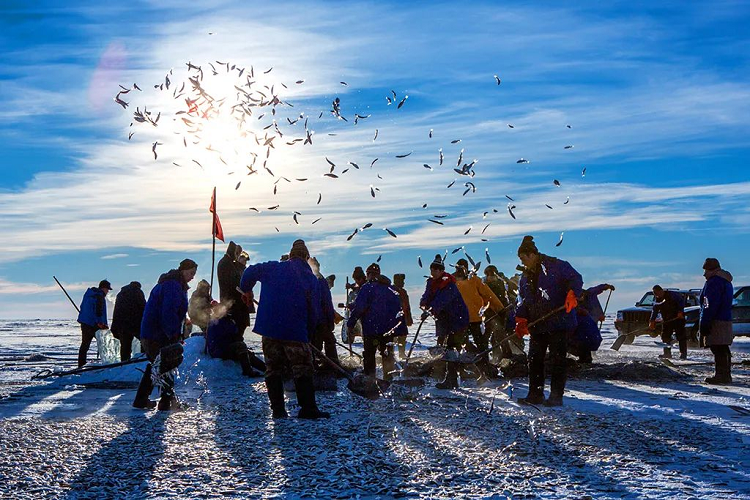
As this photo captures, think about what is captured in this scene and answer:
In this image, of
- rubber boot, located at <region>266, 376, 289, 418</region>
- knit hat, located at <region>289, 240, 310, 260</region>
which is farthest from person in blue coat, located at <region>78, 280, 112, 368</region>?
rubber boot, located at <region>266, 376, 289, 418</region>

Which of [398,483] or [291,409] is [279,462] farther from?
[291,409]

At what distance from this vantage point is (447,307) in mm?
13469

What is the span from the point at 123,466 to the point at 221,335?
8.67m

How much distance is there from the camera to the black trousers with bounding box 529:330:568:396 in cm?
1094

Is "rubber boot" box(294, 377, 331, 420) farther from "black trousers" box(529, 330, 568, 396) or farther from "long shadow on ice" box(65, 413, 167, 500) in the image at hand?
"black trousers" box(529, 330, 568, 396)

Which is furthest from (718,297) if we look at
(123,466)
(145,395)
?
(123,466)

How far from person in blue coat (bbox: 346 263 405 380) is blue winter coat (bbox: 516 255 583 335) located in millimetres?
2902

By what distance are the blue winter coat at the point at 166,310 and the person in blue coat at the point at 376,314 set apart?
10.9ft

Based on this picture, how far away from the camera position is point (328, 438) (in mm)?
8344

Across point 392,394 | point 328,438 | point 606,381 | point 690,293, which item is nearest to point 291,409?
point 392,394

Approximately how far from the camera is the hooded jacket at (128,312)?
1639 centimetres

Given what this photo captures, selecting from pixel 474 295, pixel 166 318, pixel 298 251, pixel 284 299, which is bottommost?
pixel 166 318

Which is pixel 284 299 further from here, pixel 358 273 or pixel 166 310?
pixel 358 273

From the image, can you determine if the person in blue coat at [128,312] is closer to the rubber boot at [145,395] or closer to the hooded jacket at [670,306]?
the rubber boot at [145,395]
